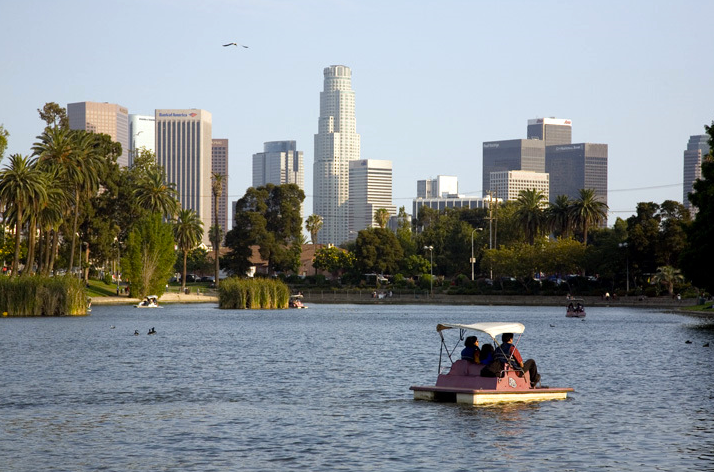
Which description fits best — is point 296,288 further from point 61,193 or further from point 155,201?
point 61,193

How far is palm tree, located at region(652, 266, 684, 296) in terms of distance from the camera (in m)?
124

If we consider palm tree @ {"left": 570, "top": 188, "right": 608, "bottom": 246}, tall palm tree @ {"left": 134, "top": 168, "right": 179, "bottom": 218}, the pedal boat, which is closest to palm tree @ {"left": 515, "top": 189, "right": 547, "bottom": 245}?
palm tree @ {"left": 570, "top": 188, "right": 608, "bottom": 246}

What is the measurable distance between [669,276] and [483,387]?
331 feet

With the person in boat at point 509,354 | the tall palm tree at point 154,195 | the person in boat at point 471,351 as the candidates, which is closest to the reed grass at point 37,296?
the tall palm tree at point 154,195

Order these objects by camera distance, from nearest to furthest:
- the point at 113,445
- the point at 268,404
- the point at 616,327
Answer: the point at 113,445
the point at 268,404
the point at 616,327

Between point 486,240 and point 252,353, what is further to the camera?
point 486,240

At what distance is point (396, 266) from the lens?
17112cm

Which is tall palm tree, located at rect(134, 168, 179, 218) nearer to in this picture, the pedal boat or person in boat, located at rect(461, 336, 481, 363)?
the pedal boat

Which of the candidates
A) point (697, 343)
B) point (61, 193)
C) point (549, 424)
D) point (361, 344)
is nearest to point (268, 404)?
point (549, 424)

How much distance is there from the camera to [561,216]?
155500 mm

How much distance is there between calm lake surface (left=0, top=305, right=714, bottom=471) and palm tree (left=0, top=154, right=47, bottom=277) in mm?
44936

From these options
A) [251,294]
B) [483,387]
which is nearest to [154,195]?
[251,294]

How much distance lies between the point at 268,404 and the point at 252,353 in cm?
2086

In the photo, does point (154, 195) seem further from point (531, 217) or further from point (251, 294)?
point (531, 217)
